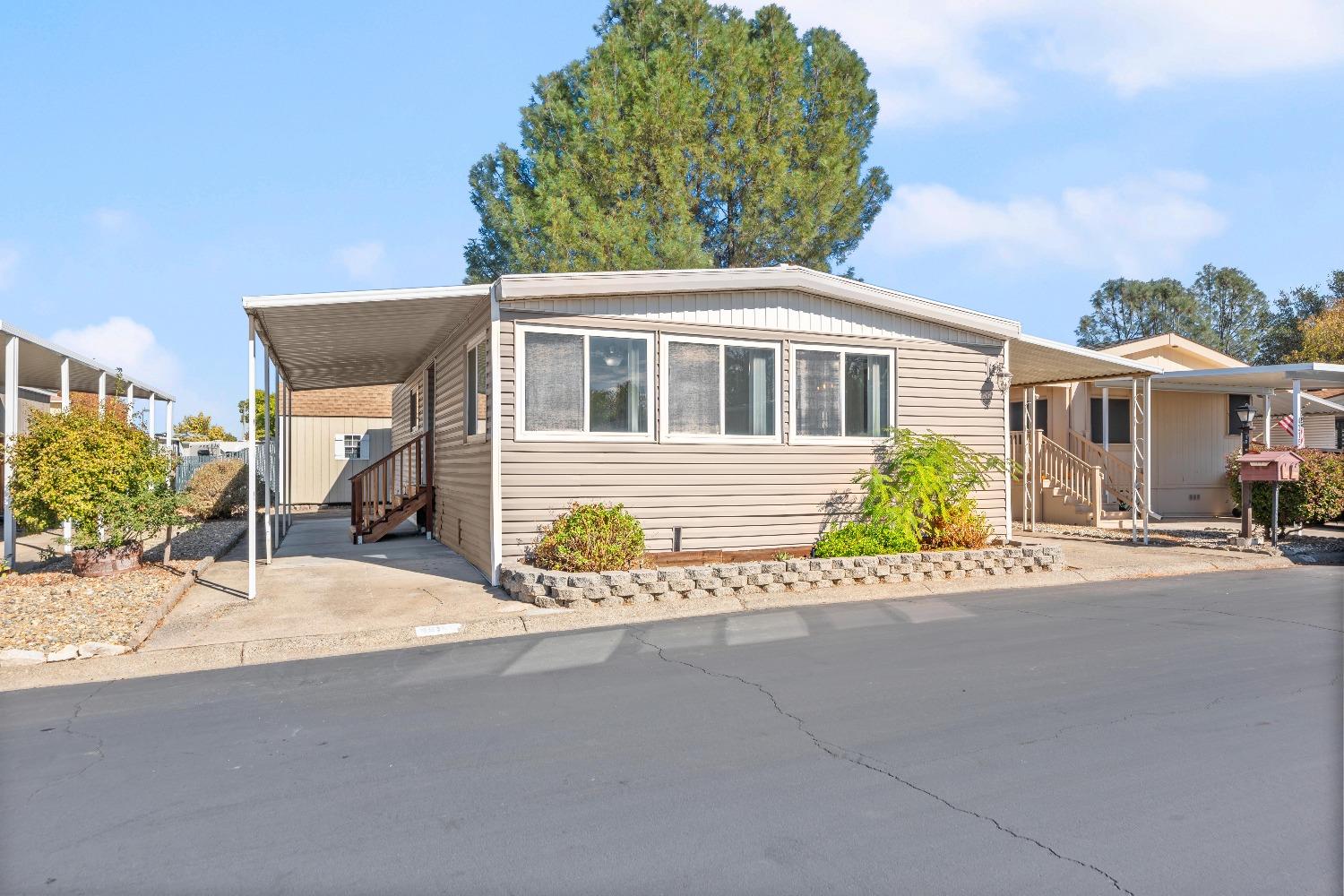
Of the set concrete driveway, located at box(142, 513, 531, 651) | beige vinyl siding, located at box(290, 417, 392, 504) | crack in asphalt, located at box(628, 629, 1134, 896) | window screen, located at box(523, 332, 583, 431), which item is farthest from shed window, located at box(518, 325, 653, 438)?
beige vinyl siding, located at box(290, 417, 392, 504)

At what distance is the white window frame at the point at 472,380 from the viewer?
9398 mm

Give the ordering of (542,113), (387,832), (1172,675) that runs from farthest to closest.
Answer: (542,113)
(1172,675)
(387,832)

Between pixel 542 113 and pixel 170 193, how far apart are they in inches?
372

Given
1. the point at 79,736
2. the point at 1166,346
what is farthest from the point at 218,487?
the point at 1166,346

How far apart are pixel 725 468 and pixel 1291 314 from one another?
5001cm

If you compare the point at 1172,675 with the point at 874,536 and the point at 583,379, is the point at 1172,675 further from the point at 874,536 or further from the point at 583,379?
the point at 583,379

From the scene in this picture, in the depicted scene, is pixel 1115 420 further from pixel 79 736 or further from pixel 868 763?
pixel 79 736

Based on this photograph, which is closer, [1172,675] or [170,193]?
[1172,675]

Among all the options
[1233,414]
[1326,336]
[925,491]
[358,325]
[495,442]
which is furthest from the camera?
[1326,336]

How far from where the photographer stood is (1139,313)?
5322 cm

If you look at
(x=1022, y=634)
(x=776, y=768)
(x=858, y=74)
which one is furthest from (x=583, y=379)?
(x=858, y=74)

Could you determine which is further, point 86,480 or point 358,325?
point 358,325

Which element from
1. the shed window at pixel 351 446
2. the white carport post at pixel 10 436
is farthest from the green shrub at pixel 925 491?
the shed window at pixel 351 446

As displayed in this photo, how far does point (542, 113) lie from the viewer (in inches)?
779
